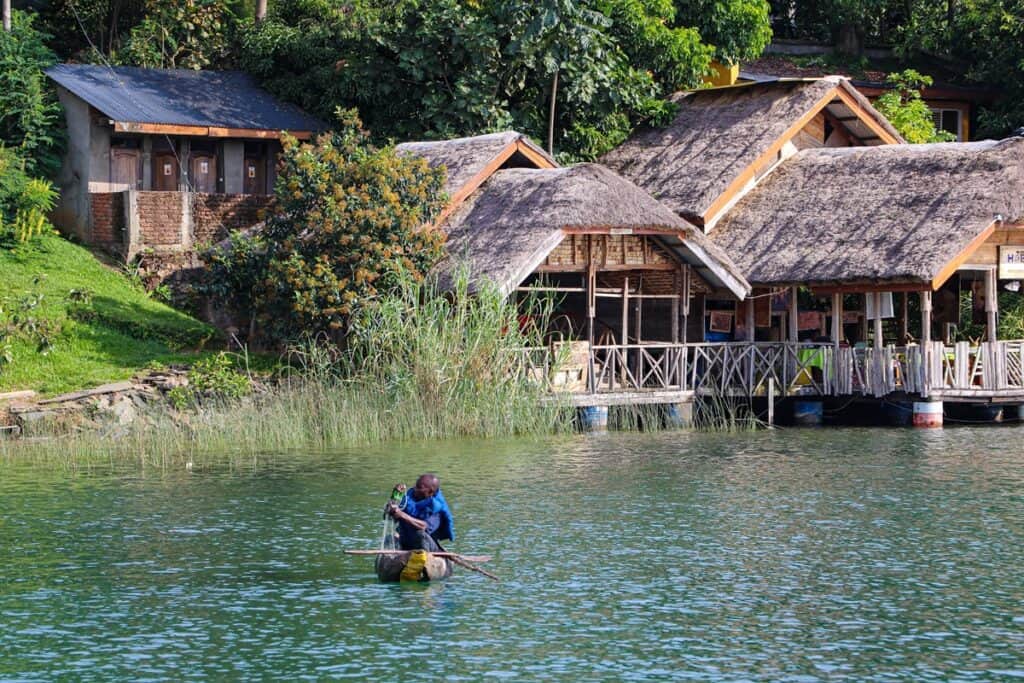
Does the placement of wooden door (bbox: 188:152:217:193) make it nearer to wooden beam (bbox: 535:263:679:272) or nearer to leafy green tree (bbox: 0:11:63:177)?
leafy green tree (bbox: 0:11:63:177)

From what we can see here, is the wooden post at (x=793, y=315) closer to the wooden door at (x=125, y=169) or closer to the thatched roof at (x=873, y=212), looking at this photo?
the thatched roof at (x=873, y=212)

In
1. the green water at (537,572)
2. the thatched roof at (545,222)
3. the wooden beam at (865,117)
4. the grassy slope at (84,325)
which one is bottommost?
the green water at (537,572)

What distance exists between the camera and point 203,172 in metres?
34.5

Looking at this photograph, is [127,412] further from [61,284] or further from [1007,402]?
[1007,402]

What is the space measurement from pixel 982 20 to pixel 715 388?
53.5 ft

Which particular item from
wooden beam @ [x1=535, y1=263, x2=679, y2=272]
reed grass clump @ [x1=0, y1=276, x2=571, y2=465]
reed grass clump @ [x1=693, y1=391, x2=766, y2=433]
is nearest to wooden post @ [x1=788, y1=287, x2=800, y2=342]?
reed grass clump @ [x1=693, y1=391, x2=766, y2=433]

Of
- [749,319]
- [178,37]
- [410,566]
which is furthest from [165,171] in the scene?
[410,566]

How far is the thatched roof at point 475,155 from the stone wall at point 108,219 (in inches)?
212

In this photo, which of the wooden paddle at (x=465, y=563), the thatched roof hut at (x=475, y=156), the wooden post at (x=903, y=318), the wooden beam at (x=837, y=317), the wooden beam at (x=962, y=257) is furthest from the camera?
the wooden post at (x=903, y=318)

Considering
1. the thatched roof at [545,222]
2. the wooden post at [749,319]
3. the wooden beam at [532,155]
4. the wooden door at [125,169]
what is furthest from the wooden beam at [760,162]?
the wooden door at [125,169]

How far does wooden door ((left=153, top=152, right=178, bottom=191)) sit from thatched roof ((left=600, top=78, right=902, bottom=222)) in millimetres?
8882

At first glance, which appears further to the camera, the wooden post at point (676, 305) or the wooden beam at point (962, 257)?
the wooden post at point (676, 305)

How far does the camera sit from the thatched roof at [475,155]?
29750mm

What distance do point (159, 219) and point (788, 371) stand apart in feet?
39.3
